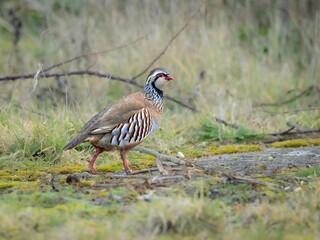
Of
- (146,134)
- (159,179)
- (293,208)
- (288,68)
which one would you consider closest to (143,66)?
(288,68)

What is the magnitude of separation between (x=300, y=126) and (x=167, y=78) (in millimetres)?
2300

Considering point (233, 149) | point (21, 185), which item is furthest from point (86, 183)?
point (233, 149)

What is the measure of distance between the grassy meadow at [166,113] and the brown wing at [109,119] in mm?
382

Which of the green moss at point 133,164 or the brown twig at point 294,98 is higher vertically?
the brown twig at point 294,98

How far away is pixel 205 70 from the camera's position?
11344 mm

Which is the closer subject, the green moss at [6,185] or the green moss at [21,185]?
the green moss at [21,185]

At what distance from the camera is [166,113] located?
9102 millimetres

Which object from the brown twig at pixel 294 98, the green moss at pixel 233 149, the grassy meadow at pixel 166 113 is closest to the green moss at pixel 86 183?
the grassy meadow at pixel 166 113

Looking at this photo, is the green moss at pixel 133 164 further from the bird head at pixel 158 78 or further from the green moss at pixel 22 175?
the bird head at pixel 158 78

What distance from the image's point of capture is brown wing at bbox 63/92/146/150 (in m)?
6.59

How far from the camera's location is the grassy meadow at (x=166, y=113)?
4707 mm

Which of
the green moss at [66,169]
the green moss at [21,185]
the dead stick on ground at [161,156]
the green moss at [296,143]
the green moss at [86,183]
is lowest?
the green moss at [296,143]

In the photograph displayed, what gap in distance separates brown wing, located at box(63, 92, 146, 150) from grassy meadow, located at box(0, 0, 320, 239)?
0.38 meters

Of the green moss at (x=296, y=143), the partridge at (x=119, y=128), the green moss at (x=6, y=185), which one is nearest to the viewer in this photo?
the green moss at (x=6, y=185)
